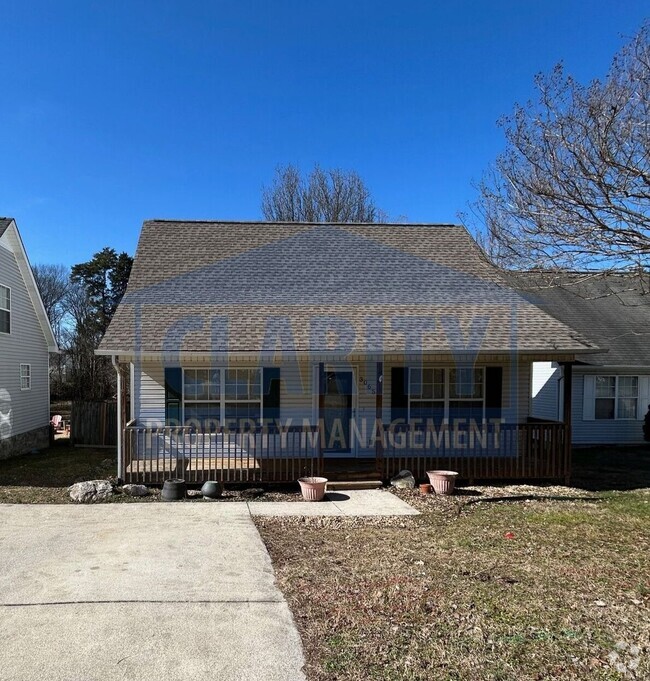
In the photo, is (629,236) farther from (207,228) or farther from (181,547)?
(207,228)

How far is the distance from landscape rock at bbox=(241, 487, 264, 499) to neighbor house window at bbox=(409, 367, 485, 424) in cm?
357

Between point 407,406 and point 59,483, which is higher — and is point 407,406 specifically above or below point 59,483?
above

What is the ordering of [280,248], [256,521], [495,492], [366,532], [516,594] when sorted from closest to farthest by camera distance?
[516,594] < [366,532] < [256,521] < [495,492] < [280,248]

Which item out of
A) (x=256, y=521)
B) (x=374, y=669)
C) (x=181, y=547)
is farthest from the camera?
(x=256, y=521)

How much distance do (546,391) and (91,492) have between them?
12398 mm

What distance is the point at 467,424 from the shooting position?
1131 centimetres

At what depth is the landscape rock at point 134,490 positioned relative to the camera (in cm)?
944

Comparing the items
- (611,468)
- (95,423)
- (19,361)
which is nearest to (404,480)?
(611,468)

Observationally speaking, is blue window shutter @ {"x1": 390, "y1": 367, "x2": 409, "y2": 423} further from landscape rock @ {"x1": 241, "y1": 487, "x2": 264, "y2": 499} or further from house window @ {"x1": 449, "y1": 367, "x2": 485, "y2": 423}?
landscape rock @ {"x1": 241, "y1": 487, "x2": 264, "y2": 499}

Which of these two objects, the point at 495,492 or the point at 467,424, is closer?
the point at 495,492

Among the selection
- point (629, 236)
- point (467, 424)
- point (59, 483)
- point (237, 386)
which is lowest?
point (59, 483)

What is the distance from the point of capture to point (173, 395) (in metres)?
11.1

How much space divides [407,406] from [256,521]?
478 cm

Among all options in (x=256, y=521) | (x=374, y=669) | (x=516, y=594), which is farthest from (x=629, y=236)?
(x=256, y=521)
